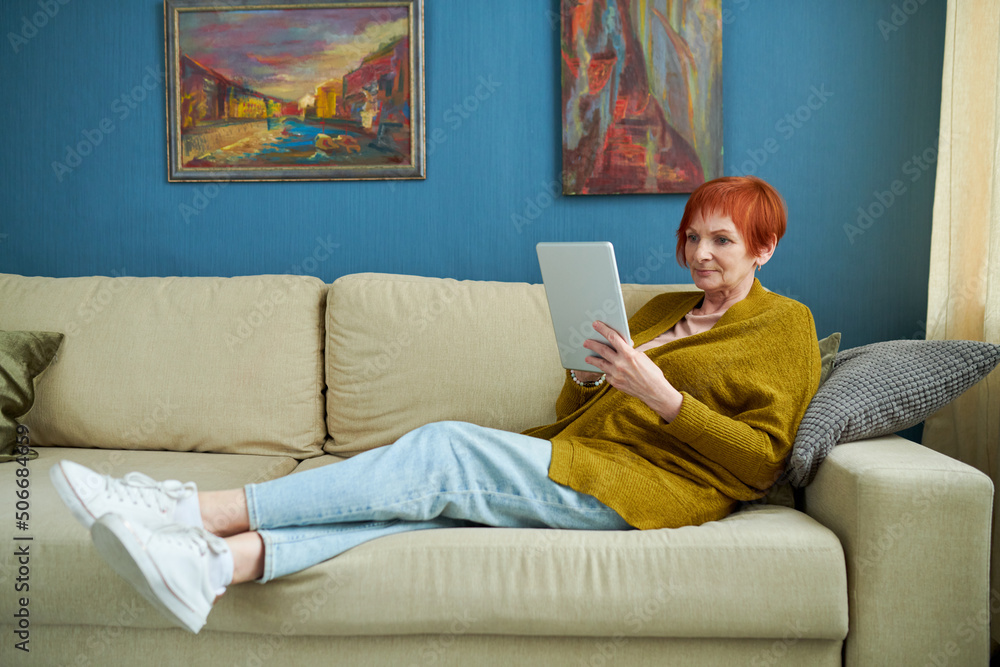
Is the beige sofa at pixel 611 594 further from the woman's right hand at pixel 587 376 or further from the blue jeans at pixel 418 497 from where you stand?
the woman's right hand at pixel 587 376

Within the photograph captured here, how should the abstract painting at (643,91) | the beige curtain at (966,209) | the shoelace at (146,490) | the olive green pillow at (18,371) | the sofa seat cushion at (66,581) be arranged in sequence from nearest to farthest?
the shoelace at (146,490) < the sofa seat cushion at (66,581) < the olive green pillow at (18,371) < the beige curtain at (966,209) < the abstract painting at (643,91)

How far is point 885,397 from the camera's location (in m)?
1.31

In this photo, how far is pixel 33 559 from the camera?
1200 mm

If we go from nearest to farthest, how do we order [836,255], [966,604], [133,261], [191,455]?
[966,604] → [191,455] → [836,255] → [133,261]

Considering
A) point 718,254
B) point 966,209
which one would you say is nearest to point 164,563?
point 718,254

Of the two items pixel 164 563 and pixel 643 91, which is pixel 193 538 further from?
pixel 643 91

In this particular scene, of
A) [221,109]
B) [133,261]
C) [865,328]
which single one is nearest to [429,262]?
[221,109]

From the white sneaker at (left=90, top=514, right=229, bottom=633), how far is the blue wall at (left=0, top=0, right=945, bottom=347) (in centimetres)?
128

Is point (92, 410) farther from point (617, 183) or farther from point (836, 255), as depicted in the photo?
point (836, 255)

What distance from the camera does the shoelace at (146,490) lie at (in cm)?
106

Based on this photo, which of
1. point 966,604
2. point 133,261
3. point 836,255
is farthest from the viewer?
point 133,261

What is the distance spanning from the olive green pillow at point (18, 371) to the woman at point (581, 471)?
774 millimetres

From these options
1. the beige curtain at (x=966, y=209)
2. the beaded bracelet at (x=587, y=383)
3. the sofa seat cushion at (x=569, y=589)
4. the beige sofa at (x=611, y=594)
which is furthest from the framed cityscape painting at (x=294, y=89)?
the beige curtain at (x=966, y=209)

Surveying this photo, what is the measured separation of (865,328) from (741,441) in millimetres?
1082
